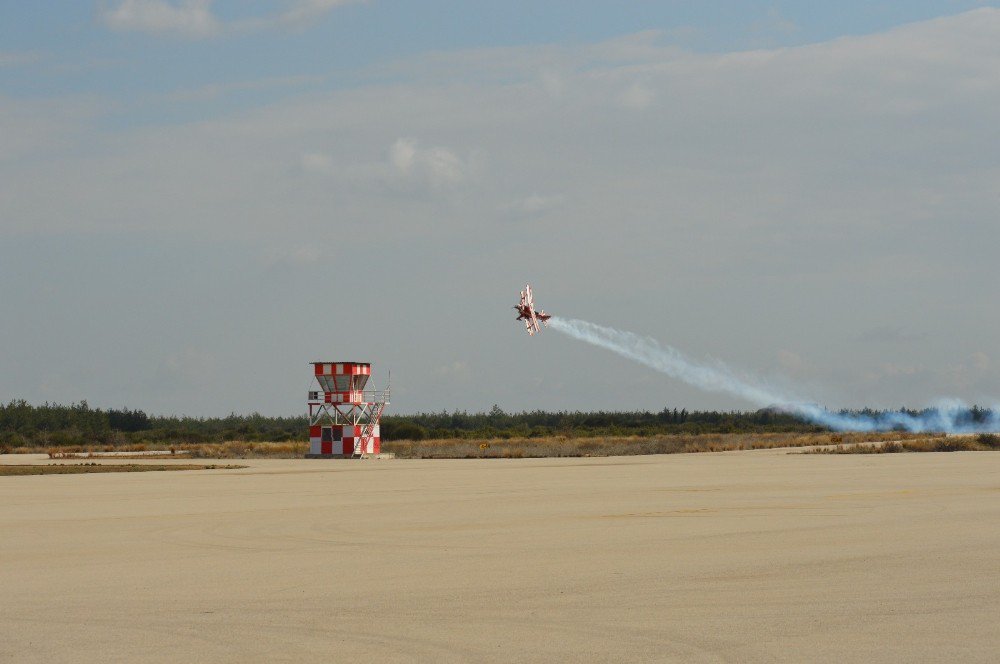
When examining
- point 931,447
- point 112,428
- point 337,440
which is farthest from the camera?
point 112,428

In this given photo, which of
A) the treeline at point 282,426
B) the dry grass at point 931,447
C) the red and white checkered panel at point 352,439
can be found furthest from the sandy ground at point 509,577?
the treeline at point 282,426

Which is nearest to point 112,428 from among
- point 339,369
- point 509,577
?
point 339,369

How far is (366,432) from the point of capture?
72.0 m

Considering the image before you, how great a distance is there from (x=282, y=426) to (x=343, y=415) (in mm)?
77071

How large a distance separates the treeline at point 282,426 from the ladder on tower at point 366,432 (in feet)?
106

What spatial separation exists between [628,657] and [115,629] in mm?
4895

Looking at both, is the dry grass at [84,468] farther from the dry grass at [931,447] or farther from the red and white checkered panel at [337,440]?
the dry grass at [931,447]

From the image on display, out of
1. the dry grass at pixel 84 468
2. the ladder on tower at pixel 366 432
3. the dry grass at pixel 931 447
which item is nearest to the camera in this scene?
the dry grass at pixel 84 468

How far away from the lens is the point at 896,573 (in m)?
15.0

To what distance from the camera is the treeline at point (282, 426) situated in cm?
10644

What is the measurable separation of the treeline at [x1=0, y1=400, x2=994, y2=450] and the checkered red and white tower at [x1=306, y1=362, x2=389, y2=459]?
101 feet

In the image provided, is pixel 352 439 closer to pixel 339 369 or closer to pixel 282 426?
pixel 339 369

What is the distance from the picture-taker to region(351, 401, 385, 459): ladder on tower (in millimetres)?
70812

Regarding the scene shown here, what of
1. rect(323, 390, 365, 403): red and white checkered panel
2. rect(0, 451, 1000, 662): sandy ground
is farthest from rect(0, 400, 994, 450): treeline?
rect(0, 451, 1000, 662): sandy ground
